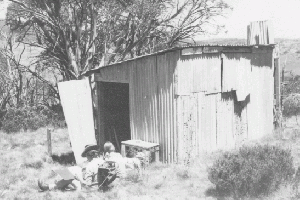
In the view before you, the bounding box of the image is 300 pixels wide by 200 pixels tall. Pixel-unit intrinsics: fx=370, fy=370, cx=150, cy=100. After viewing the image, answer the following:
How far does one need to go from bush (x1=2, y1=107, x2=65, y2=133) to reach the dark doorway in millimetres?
5552

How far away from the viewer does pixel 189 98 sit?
9398 millimetres

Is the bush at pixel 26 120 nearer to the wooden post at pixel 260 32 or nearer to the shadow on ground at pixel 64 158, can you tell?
the shadow on ground at pixel 64 158

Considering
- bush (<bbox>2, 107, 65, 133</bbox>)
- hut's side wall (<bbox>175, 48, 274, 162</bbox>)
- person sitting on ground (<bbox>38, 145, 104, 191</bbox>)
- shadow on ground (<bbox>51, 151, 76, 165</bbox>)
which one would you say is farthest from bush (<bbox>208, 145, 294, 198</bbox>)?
bush (<bbox>2, 107, 65, 133</bbox>)

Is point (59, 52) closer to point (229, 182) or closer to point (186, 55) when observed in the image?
point (186, 55)

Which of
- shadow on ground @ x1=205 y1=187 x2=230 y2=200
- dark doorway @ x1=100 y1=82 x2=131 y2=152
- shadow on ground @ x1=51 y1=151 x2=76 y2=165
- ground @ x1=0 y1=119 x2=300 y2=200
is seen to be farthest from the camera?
dark doorway @ x1=100 y1=82 x2=131 y2=152

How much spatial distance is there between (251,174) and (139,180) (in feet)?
8.47

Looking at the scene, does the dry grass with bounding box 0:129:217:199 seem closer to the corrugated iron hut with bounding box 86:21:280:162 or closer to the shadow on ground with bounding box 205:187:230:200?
the shadow on ground with bounding box 205:187:230:200

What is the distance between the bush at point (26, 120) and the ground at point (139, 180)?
411 centimetres

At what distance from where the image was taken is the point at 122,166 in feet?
28.1

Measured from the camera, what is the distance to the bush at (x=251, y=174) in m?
7.02

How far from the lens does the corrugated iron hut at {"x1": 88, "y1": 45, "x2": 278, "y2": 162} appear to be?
9.30 m

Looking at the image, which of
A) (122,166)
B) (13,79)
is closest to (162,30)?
(13,79)

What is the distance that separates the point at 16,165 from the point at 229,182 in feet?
20.9

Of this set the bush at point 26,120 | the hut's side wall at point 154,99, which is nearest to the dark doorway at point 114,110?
the hut's side wall at point 154,99
